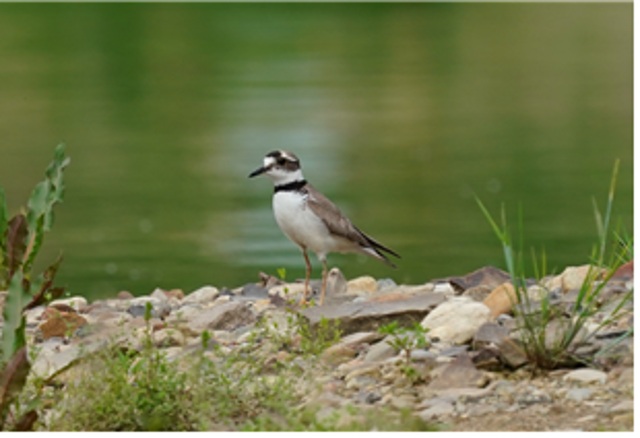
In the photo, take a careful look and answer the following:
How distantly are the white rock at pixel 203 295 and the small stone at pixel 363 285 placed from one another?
931mm

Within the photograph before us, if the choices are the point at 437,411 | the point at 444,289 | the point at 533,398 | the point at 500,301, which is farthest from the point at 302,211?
the point at 533,398

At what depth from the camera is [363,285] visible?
7.61 metres

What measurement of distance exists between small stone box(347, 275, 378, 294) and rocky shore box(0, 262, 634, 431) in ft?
1.88

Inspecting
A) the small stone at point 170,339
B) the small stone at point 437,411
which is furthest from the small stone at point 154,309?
the small stone at point 437,411

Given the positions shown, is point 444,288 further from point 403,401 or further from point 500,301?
point 403,401

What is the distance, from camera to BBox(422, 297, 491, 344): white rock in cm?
520

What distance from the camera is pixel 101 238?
9711 millimetres

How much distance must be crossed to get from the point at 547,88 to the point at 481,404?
1681cm

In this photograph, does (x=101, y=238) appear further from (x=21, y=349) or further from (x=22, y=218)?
(x=21, y=349)

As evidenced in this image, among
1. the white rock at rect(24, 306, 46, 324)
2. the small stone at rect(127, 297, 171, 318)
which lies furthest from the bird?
the white rock at rect(24, 306, 46, 324)

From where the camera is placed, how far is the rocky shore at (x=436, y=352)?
4.38 meters

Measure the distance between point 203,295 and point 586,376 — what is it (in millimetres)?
3571

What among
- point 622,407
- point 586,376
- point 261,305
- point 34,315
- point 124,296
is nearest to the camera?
point 622,407

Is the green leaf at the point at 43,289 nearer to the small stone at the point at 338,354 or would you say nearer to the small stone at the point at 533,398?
the small stone at the point at 338,354
